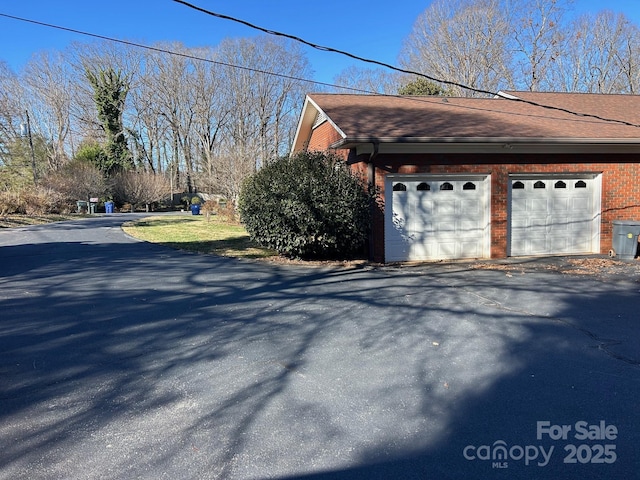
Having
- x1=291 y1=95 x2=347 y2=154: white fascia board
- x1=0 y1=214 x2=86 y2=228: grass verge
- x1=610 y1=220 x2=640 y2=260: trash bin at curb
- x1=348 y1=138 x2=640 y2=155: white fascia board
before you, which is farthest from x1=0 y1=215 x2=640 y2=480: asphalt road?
x1=0 y1=214 x2=86 y2=228: grass verge

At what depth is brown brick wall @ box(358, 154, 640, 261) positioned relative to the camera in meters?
11.6

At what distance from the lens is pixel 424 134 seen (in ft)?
37.1

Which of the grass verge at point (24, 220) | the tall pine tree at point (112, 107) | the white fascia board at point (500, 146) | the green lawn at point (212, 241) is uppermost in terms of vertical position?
the tall pine tree at point (112, 107)

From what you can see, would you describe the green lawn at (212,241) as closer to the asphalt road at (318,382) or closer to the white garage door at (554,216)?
the asphalt road at (318,382)

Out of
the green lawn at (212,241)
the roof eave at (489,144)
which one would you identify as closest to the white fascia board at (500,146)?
the roof eave at (489,144)

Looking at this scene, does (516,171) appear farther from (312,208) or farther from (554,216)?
(312,208)

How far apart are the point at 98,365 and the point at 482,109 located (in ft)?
44.2

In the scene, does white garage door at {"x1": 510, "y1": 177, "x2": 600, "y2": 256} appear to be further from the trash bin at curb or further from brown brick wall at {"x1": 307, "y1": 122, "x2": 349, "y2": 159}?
brown brick wall at {"x1": 307, "y1": 122, "x2": 349, "y2": 159}

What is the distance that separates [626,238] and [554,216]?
70.6 inches

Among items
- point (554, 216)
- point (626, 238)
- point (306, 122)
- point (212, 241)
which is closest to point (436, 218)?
point (554, 216)

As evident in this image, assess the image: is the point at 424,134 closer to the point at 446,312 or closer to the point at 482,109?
the point at 482,109

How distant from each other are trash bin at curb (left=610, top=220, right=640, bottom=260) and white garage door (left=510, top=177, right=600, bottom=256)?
28.4 inches

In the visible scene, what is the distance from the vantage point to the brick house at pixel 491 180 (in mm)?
11562

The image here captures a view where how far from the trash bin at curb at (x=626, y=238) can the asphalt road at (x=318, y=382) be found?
423 cm
